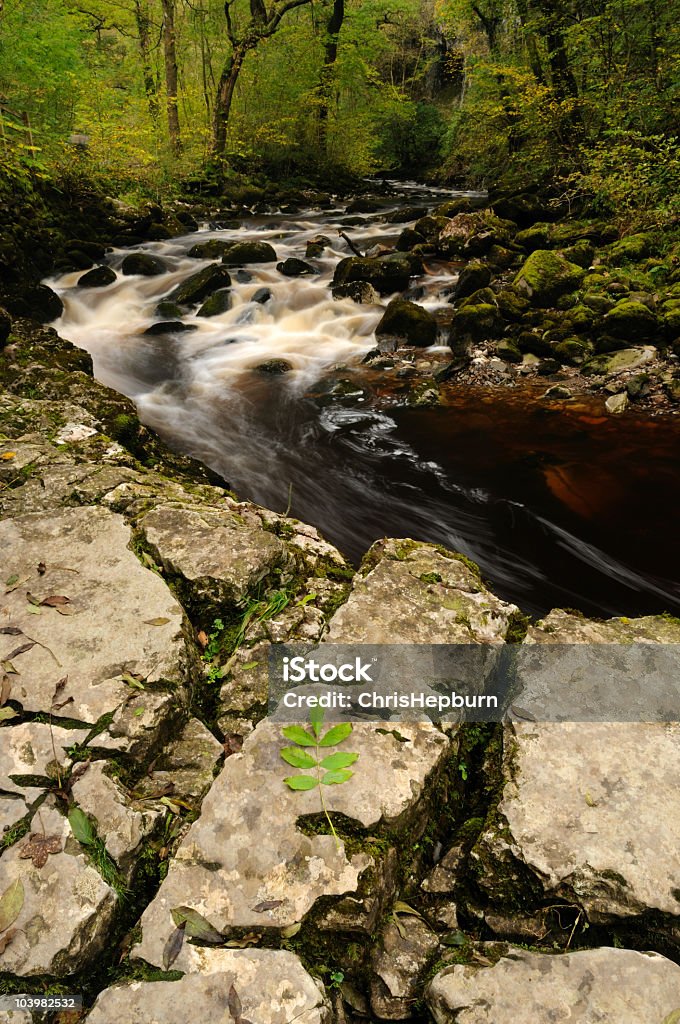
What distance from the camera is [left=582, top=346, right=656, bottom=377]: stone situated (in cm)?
717

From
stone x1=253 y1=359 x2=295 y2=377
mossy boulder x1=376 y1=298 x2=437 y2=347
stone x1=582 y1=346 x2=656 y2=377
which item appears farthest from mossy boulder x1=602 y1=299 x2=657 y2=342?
stone x1=253 y1=359 x2=295 y2=377

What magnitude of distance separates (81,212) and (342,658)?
13853mm

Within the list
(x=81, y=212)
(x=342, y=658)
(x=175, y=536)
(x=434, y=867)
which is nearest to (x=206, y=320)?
(x=81, y=212)

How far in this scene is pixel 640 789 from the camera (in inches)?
66.8

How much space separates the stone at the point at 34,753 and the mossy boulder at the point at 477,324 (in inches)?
304

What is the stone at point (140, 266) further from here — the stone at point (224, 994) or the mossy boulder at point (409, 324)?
the stone at point (224, 994)

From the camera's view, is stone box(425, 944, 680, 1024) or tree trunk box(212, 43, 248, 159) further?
tree trunk box(212, 43, 248, 159)

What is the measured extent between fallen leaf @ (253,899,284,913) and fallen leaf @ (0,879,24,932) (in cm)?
60

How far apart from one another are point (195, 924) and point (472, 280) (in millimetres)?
10098

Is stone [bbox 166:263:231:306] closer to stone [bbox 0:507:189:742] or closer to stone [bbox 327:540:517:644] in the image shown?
stone [bbox 0:507:189:742]

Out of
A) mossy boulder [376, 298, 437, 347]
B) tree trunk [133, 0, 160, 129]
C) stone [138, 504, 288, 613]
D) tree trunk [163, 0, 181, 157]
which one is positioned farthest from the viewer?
tree trunk [133, 0, 160, 129]

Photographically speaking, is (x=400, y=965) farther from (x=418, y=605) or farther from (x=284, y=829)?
(x=418, y=605)

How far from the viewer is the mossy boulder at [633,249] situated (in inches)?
364

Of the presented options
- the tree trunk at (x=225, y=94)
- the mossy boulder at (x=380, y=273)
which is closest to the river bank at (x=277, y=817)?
the mossy boulder at (x=380, y=273)
